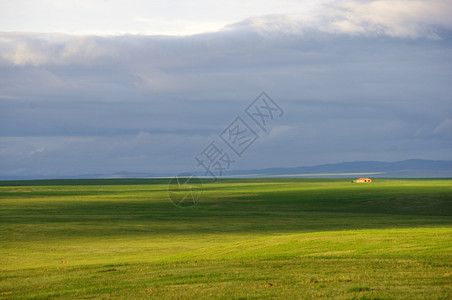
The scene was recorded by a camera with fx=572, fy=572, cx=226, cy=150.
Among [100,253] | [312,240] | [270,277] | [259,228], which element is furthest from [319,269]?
[259,228]

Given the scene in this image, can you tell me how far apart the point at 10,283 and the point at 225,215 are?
51.5m

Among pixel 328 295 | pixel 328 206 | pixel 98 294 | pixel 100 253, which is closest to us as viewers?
pixel 328 295

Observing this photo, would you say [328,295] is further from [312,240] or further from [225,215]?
[225,215]

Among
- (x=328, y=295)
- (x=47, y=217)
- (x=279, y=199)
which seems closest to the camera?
(x=328, y=295)

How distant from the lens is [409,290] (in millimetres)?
15516

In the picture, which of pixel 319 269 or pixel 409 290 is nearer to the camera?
pixel 409 290

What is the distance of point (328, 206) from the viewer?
8406cm

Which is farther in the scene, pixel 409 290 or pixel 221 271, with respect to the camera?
pixel 221 271

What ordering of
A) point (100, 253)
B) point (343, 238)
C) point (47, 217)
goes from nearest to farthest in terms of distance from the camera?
point (343, 238) < point (100, 253) < point (47, 217)

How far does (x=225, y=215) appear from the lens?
71562mm

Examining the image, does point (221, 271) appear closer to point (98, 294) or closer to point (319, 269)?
point (319, 269)

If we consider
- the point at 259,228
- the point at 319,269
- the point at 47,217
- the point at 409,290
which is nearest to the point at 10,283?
the point at 319,269

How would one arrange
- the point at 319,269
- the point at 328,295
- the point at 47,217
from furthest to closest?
the point at 47,217, the point at 319,269, the point at 328,295

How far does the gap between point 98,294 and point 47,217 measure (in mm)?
53538
